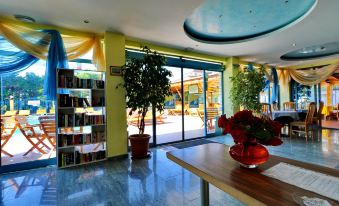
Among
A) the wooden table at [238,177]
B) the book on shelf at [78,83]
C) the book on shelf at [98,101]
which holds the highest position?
the book on shelf at [78,83]

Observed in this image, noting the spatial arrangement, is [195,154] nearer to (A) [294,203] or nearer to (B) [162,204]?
(A) [294,203]

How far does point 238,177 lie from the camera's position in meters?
1.08

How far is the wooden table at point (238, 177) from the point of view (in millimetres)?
871

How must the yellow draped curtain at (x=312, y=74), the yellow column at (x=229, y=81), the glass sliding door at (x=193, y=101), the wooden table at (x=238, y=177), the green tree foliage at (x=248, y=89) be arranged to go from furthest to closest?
the yellow draped curtain at (x=312, y=74) < the yellow column at (x=229, y=81) < the green tree foliage at (x=248, y=89) < the glass sliding door at (x=193, y=101) < the wooden table at (x=238, y=177)

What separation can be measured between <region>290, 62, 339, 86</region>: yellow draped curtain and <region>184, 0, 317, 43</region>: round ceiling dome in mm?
4699

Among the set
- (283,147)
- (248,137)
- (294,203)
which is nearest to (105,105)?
(248,137)

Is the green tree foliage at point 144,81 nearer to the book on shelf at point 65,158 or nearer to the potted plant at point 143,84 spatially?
the potted plant at point 143,84

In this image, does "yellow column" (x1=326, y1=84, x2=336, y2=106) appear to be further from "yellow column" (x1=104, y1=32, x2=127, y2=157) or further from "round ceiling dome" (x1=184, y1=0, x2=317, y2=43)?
"yellow column" (x1=104, y1=32, x2=127, y2=157)

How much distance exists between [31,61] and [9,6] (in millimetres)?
917

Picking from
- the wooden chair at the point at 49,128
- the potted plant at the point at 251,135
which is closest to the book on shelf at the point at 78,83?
the wooden chair at the point at 49,128

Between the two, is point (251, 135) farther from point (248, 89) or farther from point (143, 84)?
point (248, 89)

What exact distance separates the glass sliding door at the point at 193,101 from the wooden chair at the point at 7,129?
13.0 ft

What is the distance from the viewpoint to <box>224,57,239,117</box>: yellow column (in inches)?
245

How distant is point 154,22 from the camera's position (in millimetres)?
3430
